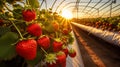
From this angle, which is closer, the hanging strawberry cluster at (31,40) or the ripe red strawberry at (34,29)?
the hanging strawberry cluster at (31,40)

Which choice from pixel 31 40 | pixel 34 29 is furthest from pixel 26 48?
pixel 34 29

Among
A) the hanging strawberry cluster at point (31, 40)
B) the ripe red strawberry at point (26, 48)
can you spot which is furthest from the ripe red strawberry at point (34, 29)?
the ripe red strawberry at point (26, 48)

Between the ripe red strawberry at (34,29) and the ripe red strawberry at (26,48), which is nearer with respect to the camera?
the ripe red strawberry at (26,48)

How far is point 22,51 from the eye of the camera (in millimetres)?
728

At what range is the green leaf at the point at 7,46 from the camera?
31.1 inches

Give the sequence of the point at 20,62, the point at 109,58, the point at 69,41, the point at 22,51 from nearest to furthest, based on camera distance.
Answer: the point at 22,51
the point at 20,62
the point at 69,41
the point at 109,58

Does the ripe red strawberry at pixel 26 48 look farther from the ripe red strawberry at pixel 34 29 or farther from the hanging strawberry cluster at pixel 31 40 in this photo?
the ripe red strawberry at pixel 34 29

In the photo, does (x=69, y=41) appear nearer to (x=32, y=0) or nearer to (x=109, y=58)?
(x=32, y=0)

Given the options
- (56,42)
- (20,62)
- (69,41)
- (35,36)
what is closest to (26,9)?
(35,36)

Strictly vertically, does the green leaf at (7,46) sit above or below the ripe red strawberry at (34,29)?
below

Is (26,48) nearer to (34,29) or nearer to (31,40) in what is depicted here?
(31,40)

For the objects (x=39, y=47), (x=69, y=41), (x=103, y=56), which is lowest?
(x=103, y=56)

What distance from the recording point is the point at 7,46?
2.65ft

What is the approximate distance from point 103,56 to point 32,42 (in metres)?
6.41
